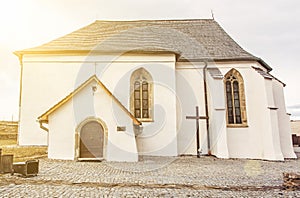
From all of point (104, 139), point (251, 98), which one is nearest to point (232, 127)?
point (251, 98)

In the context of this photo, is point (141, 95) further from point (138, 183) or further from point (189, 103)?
point (138, 183)

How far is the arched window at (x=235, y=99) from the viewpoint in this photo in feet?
54.0

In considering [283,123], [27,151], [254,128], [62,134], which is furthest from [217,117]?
[27,151]

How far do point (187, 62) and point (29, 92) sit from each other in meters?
10.4

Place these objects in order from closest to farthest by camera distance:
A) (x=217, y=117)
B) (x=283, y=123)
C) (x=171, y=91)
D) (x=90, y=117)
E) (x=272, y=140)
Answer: (x=90, y=117), (x=272, y=140), (x=217, y=117), (x=171, y=91), (x=283, y=123)

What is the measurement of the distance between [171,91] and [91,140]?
5.82 metres

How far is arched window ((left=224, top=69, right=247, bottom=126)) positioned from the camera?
16.5 meters

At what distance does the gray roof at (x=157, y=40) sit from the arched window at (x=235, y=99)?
1290 millimetres

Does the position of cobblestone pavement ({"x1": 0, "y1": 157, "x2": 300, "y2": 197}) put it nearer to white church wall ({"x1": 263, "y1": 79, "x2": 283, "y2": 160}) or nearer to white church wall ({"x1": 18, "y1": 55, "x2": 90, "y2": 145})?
white church wall ({"x1": 18, "y1": 55, "x2": 90, "y2": 145})

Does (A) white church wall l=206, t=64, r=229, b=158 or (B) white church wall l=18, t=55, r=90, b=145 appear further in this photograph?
(A) white church wall l=206, t=64, r=229, b=158

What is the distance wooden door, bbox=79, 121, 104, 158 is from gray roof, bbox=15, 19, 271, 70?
551cm

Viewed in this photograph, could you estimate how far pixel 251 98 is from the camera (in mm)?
16516

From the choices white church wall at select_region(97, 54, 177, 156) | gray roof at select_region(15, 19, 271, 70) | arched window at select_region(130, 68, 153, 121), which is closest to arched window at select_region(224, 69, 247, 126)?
gray roof at select_region(15, 19, 271, 70)

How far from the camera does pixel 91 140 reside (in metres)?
13.0
